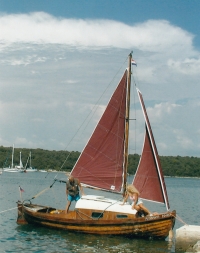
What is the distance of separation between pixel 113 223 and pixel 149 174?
3.18 meters

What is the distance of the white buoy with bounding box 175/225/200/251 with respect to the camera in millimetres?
19531

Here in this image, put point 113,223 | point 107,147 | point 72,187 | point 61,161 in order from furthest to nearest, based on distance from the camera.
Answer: point 61,161 → point 107,147 → point 72,187 → point 113,223

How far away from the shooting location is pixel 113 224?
2197 centimetres

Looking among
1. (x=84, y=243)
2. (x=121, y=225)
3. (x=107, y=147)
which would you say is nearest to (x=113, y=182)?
(x=107, y=147)

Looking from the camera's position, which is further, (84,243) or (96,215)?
(96,215)

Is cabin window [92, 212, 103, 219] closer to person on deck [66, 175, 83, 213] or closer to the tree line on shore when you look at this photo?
person on deck [66, 175, 83, 213]

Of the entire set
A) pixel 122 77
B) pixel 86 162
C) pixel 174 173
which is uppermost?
pixel 122 77

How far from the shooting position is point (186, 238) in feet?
64.5

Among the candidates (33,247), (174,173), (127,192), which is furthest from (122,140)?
(174,173)

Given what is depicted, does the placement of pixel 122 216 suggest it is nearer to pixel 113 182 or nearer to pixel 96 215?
pixel 96 215

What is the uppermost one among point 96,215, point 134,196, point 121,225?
point 134,196

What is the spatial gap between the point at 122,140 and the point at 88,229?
16.9 feet

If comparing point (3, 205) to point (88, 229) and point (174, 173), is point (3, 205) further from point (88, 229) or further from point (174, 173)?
point (174, 173)

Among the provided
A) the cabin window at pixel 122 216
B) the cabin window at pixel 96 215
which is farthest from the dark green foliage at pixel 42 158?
the cabin window at pixel 122 216
